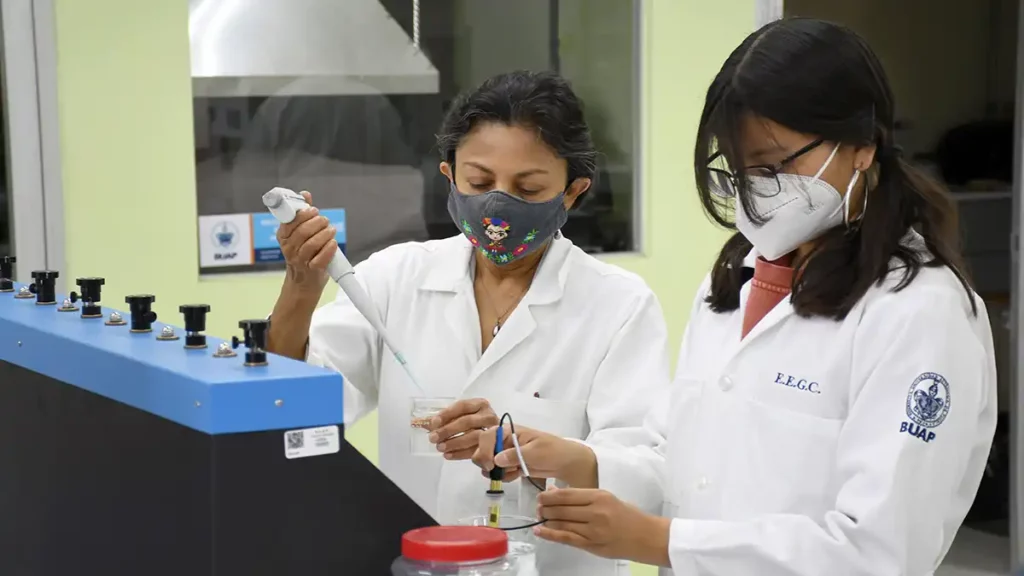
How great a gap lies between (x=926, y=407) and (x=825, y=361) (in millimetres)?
141

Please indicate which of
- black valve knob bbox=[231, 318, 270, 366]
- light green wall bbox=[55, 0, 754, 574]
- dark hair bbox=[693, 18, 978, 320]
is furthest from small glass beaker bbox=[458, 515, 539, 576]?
light green wall bbox=[55, 0, 754, 574]

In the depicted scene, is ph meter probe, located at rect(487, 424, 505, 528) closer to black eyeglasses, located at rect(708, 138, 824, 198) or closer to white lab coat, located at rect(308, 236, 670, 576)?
white lab coat, located at rect(308, 236, 670, 576)

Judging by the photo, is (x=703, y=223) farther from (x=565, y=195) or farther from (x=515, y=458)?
(x=515, y=458)

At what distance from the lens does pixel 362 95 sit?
299 centimetres

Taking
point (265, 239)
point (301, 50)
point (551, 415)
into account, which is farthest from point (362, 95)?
point (551, 415)

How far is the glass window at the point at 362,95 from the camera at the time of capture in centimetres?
286

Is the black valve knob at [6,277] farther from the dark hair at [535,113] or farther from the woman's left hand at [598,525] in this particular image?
the woman's left hand at [598,525]

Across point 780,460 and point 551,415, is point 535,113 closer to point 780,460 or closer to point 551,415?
point 551,415

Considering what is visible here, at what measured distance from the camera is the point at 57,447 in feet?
3.95

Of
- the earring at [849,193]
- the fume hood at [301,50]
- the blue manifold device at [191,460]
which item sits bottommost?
the blue manifold device at [191,460]

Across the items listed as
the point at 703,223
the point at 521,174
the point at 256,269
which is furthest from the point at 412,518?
the point at 703,223

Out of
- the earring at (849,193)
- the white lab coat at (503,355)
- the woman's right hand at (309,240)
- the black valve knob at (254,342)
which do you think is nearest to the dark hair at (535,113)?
the white lab coat at (503,355)

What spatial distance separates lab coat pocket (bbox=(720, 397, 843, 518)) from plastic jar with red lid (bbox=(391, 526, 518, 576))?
390mm

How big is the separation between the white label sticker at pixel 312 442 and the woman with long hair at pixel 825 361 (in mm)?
323
